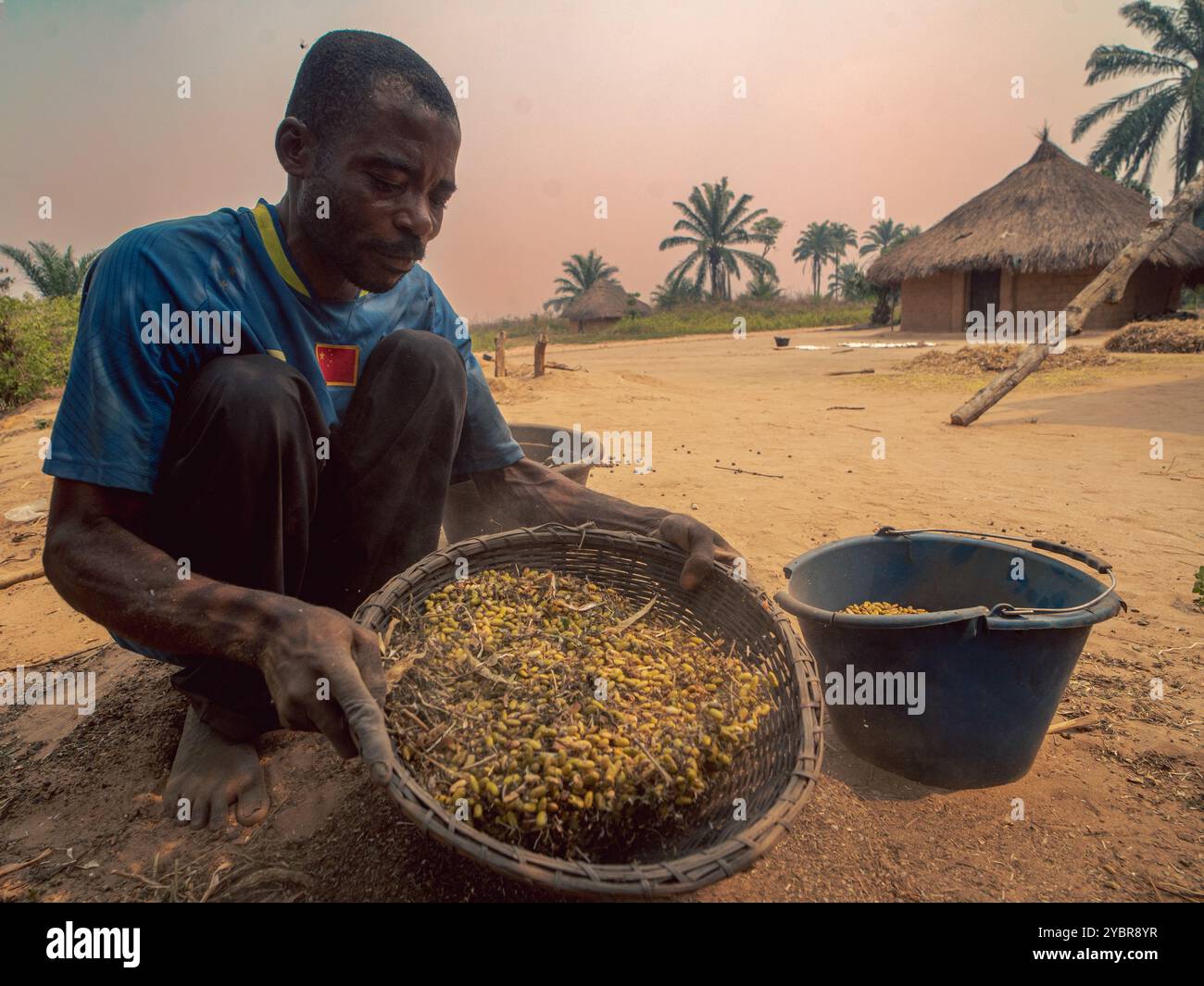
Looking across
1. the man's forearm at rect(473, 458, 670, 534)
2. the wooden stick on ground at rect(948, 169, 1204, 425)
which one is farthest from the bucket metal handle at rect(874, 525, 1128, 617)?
the wooden stick on ground at rect(948, 169, 1204, 425)

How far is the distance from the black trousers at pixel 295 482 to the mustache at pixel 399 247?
258mm

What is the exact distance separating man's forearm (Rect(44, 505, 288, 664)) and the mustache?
793mm

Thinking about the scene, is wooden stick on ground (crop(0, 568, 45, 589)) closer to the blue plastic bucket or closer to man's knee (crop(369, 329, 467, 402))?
man's knee (crop(369, 329, 467, 402))

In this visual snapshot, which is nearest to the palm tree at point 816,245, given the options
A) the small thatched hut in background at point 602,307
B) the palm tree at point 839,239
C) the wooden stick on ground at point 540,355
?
the palm tree at point 839,239

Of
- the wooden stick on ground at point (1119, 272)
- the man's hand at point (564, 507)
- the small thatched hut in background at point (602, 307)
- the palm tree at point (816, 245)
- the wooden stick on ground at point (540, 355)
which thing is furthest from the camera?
the palm tree at point (816, 245)

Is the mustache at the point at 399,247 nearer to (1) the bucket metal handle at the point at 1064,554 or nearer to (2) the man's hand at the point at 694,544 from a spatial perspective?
(2) the man's hand at the point at 694,544

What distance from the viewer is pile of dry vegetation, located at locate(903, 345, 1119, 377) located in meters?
10.4

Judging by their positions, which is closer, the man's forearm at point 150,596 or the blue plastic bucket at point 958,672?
the man's forearm at point 150,596

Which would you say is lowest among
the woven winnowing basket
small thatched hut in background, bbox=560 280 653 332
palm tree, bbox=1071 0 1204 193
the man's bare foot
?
the man's bare foot

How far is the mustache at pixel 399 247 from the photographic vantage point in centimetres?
174

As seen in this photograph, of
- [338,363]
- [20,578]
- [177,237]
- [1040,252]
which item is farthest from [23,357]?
[1040,252]

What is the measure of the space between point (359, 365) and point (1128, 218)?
19.3 metres

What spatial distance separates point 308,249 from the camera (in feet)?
5.94
